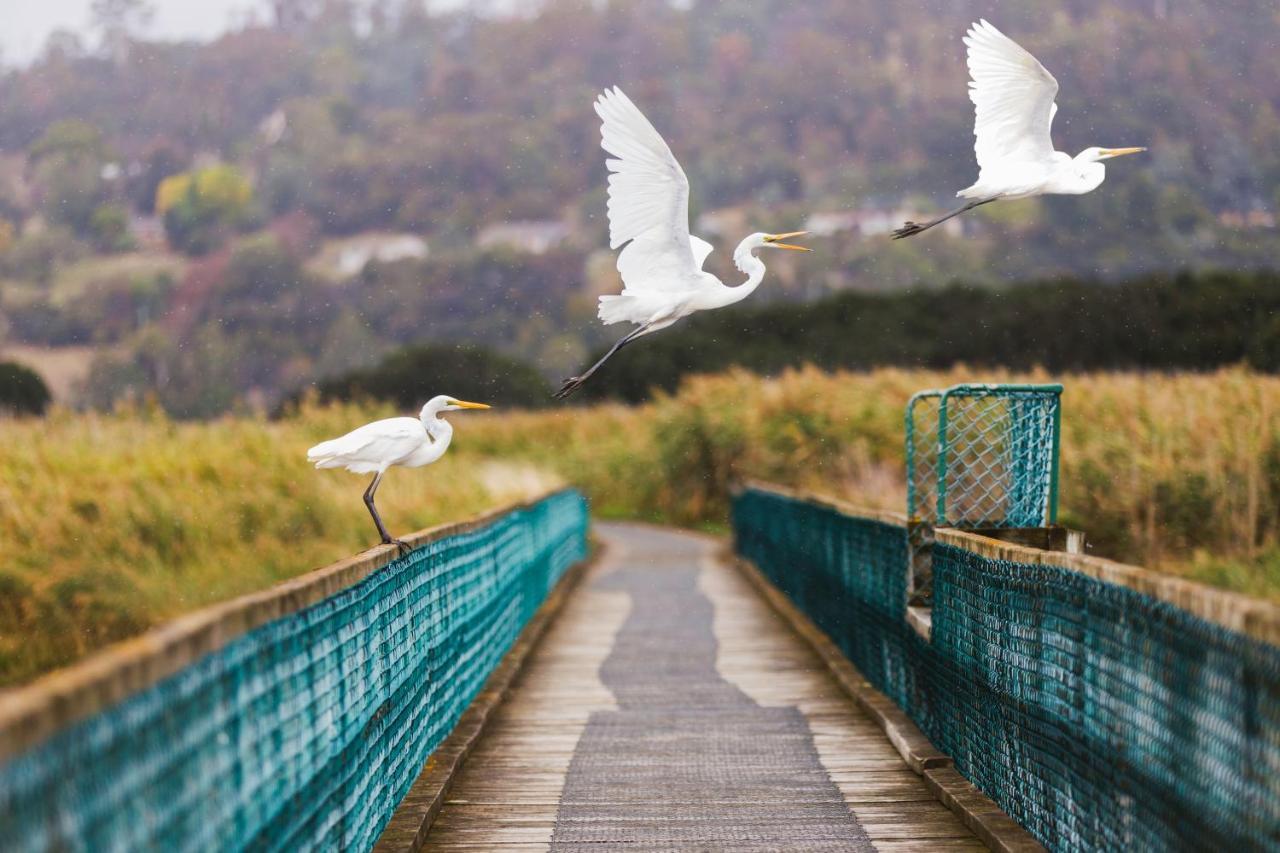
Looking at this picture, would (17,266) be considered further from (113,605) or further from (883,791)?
(883,791)

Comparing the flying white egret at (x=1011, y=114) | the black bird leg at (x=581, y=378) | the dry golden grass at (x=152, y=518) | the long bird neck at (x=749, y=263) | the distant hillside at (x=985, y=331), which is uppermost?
the distant hillside at (x=985, y=331)

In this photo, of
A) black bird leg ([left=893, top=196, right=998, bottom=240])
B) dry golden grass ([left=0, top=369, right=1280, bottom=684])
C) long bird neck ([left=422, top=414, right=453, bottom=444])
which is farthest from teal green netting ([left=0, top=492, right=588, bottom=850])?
dry golden grass ([left=0, top=369, right=1280, bottom=684])

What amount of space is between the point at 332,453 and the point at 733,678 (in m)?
4.46

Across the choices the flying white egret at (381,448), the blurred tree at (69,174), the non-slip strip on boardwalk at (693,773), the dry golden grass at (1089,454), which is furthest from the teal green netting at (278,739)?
the blurred tree at (69,174)

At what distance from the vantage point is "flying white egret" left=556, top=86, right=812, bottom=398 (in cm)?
612

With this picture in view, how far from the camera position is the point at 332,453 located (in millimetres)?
7188

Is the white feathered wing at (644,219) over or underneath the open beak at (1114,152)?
underneath

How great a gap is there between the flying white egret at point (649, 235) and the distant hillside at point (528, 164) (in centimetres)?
8516

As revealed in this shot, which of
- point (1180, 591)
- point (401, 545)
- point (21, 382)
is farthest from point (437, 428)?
point (21, 382)

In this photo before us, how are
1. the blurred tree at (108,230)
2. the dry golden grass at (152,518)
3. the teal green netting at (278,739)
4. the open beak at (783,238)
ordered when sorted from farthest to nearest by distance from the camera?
the blurred tree at (108,230) < the dry golden grass at (152,518) < the open beak at (783,238) < the teal green netting at (278,739)

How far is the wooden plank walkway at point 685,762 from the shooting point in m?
6.17

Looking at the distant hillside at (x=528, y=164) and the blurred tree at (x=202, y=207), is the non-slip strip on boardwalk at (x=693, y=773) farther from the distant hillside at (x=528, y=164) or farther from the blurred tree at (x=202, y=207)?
the blurred tree at (x=202, y=207)

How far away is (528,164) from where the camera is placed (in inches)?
6107

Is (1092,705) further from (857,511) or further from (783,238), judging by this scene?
(857,511)
